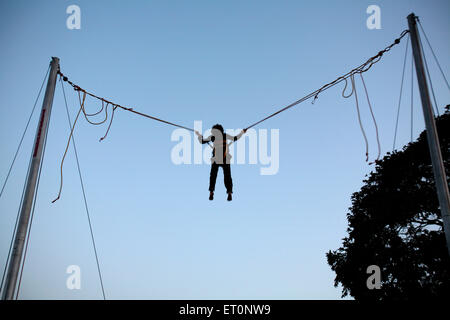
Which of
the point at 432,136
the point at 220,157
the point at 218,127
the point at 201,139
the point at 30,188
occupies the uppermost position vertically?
the point at 218,127

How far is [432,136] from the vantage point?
4785mm

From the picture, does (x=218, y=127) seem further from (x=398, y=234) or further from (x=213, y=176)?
(x=398, y=234)

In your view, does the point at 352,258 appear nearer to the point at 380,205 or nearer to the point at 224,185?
the point at 380,205

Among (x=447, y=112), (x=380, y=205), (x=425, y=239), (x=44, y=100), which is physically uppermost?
(x=447, y=112)

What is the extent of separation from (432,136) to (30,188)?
273 inches

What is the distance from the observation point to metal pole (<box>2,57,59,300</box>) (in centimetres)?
483

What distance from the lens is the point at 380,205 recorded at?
53.5 feet

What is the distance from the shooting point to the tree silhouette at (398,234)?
1380 cm

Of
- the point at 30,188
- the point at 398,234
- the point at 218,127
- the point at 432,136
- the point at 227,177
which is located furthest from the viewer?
the point at 398,234

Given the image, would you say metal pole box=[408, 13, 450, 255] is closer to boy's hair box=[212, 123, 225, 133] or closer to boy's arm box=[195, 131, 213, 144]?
boy's hair box=[212, 123, 225, 133]

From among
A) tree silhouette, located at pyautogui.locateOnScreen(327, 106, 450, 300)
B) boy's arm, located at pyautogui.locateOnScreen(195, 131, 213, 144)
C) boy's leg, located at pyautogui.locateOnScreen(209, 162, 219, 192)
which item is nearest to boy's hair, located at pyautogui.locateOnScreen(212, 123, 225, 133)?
boy's arm, located at pyautogui.locateOnScreen(195, 131, 213, 144)

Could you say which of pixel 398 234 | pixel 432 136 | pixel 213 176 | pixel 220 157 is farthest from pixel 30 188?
pixel 398 234
